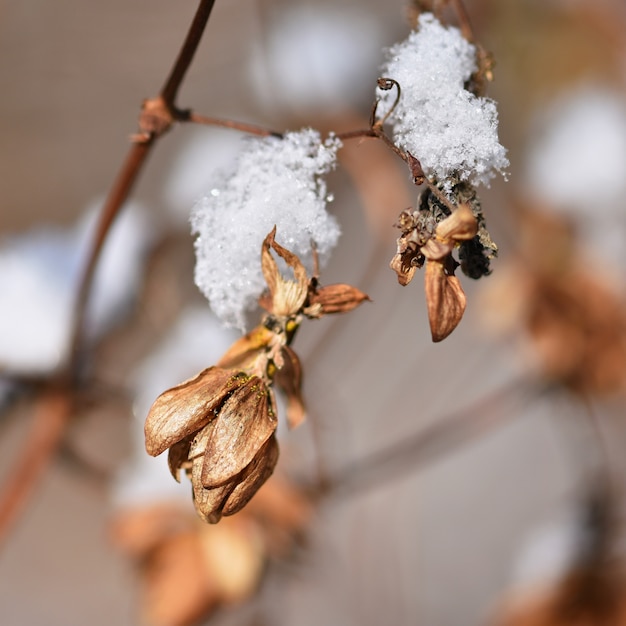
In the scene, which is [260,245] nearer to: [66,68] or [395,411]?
[395,411]

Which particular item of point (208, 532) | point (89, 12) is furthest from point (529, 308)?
point (89, 12)

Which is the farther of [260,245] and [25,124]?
[25,124]

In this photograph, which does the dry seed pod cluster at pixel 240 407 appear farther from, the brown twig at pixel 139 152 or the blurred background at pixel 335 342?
the blurred background at pixel 335 342

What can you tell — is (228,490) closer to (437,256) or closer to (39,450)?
(437,256)

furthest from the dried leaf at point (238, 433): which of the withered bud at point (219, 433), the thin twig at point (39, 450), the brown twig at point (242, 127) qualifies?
the thin twig at point (39, 450)

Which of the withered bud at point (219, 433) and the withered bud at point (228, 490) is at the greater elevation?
the withered bud at point (219, 433)

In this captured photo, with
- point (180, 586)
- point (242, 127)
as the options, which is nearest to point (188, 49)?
point (242, 127)

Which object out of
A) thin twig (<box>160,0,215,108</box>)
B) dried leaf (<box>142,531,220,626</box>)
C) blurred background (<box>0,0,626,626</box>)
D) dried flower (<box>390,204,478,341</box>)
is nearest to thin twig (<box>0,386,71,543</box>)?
blurred background (<box>0,0,626,626</box>)
